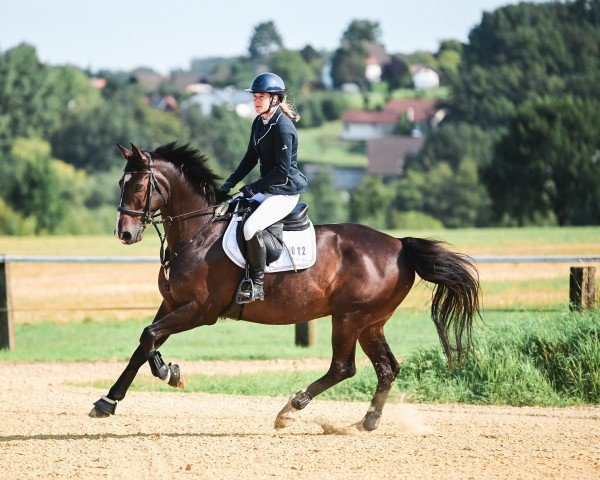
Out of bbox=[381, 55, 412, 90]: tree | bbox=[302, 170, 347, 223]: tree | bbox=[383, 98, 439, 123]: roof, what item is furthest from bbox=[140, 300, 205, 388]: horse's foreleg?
bbox=[381, 55, 412, 90]: tree

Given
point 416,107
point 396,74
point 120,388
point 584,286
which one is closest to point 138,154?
point 120,388

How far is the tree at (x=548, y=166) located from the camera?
208 feet

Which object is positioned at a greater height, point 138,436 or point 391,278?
point 391,278

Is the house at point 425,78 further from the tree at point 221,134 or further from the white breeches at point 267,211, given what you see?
the white breeches at point 267,211

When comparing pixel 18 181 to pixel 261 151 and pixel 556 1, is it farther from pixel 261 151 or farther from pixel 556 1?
pixel 556 1

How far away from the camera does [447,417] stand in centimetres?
1010

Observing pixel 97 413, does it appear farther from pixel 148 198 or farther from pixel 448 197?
pixel 448 197

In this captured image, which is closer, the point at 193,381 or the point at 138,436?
the point at 138,436

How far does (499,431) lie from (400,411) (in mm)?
959

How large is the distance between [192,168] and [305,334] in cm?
661

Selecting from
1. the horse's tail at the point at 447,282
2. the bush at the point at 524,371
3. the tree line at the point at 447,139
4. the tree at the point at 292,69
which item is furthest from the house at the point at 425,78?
the horse's tail at the point at 447,282

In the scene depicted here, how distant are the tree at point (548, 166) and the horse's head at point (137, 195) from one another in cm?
5431

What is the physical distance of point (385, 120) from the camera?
472 ft

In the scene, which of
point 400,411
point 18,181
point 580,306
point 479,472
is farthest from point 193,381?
point 18,181
